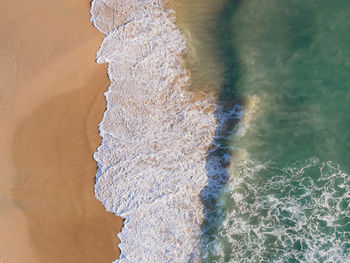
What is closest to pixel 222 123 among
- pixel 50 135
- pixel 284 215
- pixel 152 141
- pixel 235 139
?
pixel 235 139

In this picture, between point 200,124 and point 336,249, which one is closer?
point 336,249

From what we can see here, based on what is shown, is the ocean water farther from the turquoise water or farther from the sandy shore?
the sandy shore

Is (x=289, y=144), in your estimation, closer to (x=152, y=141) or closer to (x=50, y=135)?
(x=152, y=141)

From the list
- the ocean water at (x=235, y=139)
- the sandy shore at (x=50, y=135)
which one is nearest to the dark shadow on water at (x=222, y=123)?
the ocean water at (x=235, y=139)

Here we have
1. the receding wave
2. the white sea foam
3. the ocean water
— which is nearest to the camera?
the receding wave

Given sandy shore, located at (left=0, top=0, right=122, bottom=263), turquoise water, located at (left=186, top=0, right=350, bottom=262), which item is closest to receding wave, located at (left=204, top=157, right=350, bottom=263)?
turquoise water, located at (left=186, top=0, right=350, bottom=262)

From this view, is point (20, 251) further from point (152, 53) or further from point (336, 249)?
point (336, 249)

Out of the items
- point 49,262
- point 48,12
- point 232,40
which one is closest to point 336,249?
point 232,40
